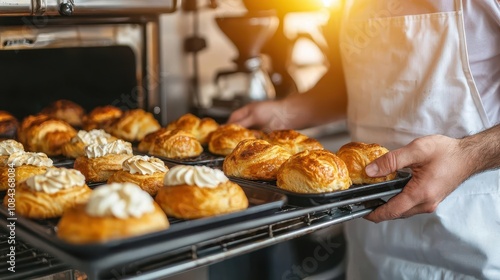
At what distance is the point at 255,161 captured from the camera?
6.22ft

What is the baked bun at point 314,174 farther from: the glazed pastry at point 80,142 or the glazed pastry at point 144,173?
the glazed pastry at point 80,142

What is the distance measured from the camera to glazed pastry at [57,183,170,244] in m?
1.25

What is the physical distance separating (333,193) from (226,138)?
2.35 feet

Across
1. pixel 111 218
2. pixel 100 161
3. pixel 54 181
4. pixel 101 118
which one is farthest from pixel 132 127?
pixel 111 218

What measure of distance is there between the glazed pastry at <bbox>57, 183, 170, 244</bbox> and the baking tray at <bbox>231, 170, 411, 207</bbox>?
428mm

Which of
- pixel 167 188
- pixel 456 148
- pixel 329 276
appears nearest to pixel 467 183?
pixel 456 148

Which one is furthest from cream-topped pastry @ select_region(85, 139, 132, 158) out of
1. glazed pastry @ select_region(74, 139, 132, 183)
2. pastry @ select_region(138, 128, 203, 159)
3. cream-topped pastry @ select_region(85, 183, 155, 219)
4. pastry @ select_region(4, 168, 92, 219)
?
cream-topped pastry @ select_region(85, 183, 155, 219)

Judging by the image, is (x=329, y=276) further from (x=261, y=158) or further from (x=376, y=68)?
(x=261, y=158)

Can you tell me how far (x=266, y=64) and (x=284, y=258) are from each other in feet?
6.30

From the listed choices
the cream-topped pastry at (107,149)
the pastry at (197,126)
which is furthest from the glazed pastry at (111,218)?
the pastry at (197,126)

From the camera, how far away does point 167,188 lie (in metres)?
1.58

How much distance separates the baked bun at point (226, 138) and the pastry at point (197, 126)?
0.10m

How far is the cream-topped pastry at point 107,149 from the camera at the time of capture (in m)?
1.98

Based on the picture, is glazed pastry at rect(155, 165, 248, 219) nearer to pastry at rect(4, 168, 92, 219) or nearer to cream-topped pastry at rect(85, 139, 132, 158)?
pastry at rect(4, 168, 92, 219)
